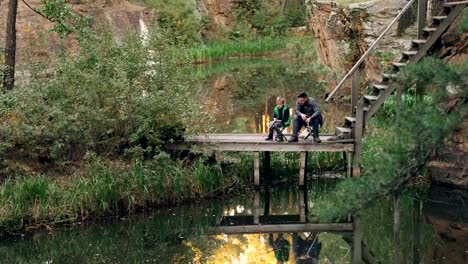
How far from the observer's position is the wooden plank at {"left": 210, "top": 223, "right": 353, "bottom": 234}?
13.1m

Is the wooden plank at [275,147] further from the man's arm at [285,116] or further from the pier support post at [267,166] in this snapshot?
the pier support post at [267,166]

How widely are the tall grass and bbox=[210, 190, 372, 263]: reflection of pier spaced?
105 centimetres

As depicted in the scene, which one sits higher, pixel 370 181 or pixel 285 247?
pixel 370 181

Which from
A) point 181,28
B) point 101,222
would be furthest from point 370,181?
point 181,28

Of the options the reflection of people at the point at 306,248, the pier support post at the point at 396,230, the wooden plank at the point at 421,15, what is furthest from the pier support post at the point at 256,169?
the wooden plank at the point at 421,15

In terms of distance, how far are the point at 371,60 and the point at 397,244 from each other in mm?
9957

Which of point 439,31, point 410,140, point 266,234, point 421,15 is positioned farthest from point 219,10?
point 410,140

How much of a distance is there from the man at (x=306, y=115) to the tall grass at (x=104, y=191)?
1818 millimetres

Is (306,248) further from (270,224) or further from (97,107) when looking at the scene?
(97,107)

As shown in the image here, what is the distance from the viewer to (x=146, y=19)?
3806 cm

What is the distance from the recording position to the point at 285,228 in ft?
43.6

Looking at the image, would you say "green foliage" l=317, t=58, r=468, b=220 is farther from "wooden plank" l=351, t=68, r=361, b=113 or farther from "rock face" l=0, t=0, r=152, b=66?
"rock face" l=0, t=0, r=152, b=66

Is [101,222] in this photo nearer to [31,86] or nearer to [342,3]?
[31,86]

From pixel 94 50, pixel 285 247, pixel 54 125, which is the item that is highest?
pixel 94 50
